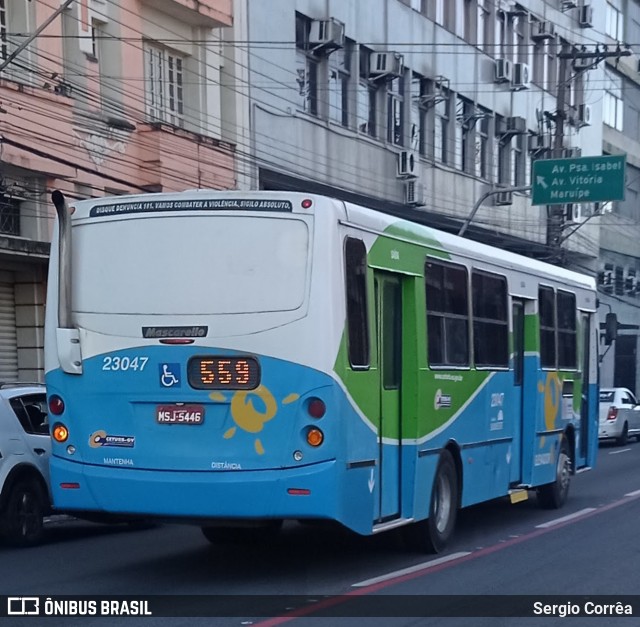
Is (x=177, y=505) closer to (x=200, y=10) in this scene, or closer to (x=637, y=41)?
(x=200, y=10)

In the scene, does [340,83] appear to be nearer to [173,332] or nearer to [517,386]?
[517,386]

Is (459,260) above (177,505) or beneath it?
above

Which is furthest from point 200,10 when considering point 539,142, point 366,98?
point 539,142

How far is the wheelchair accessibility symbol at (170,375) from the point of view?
31.5 feet

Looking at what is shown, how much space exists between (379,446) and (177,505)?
1870 millimetres

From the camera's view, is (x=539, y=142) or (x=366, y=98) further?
(x=539, y=142)

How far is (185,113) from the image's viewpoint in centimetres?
2467

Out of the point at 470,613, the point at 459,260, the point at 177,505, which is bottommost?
the point at 470,613

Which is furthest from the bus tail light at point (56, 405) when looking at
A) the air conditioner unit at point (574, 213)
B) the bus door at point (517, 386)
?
the air conditioner unit at point (574, 213)

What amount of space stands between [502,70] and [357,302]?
95.8 feet

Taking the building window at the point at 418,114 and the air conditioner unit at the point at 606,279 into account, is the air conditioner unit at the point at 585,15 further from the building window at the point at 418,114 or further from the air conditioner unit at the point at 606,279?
the building window at the point at 418,114

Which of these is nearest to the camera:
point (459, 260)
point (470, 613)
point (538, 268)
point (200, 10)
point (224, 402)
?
point (470, 613)

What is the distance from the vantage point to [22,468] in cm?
1252

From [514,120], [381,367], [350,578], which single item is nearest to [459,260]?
[381,367]
